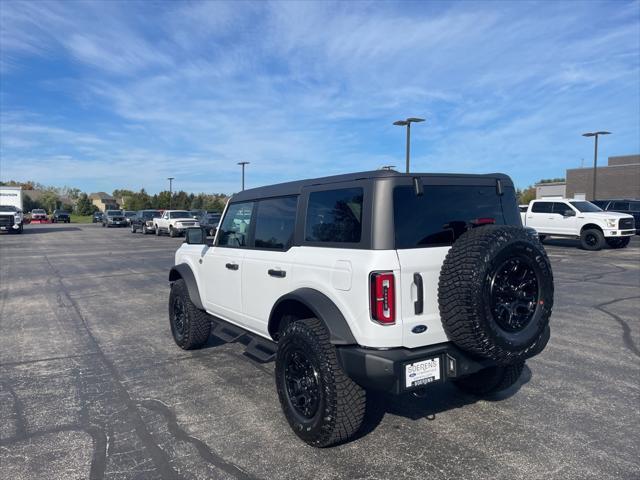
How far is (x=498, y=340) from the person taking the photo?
10.2 ft

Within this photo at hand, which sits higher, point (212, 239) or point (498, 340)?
point (212, 239)

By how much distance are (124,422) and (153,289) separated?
23.1ft

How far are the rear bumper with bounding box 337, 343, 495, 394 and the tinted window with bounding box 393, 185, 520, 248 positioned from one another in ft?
2.32

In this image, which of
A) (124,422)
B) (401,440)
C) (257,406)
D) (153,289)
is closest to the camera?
(401,440)

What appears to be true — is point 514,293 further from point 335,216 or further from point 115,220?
point 115,220

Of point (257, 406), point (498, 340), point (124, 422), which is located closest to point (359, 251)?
point (498, 340)

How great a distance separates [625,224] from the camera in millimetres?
18328

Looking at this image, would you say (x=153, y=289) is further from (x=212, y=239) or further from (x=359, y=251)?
(x=359, y=251)

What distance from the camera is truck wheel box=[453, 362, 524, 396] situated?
4.10 meters

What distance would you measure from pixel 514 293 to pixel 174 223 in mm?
29766

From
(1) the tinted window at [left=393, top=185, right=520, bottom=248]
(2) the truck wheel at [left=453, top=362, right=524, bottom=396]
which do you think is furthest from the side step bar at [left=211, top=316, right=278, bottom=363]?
(2) the truck wheel at [left=453, top=362, right=524, bottom=396]

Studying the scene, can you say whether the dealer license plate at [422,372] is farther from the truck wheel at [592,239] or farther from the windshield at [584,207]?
the windshield at [584,207]

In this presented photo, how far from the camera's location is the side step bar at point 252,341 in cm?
418

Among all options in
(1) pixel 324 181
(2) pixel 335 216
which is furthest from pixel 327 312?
(1) pixel 324 181
